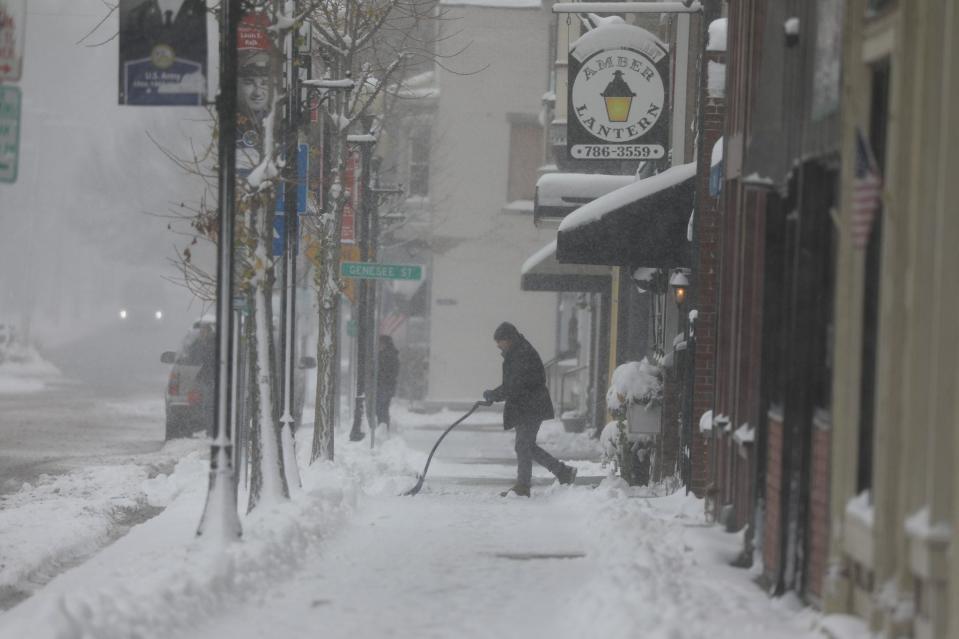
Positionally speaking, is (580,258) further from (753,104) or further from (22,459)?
(22,459)

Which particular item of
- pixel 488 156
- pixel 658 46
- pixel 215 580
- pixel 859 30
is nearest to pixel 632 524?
pixel 215 580

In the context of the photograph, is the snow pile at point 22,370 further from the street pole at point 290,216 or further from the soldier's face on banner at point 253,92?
the soldier's face on banner at point 253,92

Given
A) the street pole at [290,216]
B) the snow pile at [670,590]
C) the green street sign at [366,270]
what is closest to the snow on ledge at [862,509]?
→ the snow pile at [670,590]

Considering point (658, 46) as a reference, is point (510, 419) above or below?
below

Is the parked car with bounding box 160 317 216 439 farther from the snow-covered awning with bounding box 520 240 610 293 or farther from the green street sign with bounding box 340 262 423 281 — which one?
the snow-covered awning with bounding box 520 240 610 293

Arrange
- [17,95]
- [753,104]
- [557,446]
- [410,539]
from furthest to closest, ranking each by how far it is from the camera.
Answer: [557,446] < [410,539] < [753,104] < [17,95]

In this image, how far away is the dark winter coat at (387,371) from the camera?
28.3 metres

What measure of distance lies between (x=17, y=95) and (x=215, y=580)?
2.94 m

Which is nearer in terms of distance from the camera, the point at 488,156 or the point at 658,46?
the point at 658,46

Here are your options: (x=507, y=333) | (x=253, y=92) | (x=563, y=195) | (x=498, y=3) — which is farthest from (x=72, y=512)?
(x=498, y=3)

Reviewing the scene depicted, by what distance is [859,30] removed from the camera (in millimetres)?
7676

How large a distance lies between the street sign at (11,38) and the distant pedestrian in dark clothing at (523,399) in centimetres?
863

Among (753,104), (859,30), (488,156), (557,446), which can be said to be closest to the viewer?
(859,30)

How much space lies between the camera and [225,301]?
34.6ft
